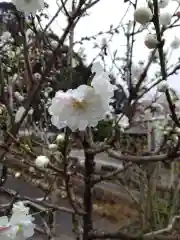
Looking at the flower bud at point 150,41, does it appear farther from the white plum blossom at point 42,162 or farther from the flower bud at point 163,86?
the white plum blossom at point 42,162

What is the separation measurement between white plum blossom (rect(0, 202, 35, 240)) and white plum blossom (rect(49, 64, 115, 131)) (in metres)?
0.15

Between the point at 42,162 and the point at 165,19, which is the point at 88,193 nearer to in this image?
the point at 42,162

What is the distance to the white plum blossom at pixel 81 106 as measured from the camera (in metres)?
0.58

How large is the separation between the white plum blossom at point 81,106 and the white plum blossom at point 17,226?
0.15 m

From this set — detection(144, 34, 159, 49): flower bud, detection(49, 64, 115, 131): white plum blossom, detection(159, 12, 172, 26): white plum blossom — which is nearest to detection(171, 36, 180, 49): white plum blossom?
detection(159, 12, 172, 26): white plum blossom

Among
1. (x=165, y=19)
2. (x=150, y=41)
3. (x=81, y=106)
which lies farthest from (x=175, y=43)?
(x=81, y=106)

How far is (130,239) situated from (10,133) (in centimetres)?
34

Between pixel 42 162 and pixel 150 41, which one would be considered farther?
pixel 42 162

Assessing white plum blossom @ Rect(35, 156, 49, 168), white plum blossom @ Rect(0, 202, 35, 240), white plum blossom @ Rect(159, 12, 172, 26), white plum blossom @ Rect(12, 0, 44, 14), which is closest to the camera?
white plum blossom @ Rect(0, 202, 35, 240)

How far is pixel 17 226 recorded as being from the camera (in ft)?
1.98

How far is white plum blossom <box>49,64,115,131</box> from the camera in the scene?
0.58 m

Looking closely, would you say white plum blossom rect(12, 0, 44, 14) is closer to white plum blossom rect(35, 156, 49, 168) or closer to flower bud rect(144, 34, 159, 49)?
flower bud rect(144, 34, 159, 49)

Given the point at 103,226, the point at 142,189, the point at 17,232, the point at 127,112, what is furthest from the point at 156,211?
the point at 17,232

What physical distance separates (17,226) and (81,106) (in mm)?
199
